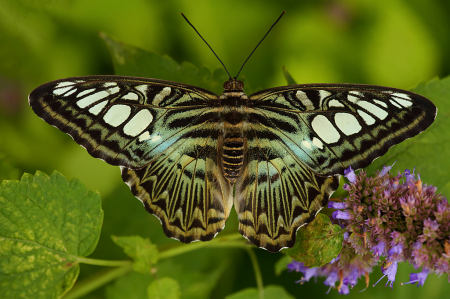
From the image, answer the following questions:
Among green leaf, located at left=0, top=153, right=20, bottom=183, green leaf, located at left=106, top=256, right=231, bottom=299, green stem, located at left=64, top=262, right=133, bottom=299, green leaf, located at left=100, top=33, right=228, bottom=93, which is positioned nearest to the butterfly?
green leaf, located at left=100, top=33, right=228, bottom=93

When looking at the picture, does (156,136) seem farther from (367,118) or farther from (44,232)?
(367,118)

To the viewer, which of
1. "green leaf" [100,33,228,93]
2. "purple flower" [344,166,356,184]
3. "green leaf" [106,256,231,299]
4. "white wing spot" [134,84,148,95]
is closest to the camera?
"purple flower" [344,166,356,184]

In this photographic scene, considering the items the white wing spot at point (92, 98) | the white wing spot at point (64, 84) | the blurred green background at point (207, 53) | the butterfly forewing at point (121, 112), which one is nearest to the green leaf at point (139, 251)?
the butterfly forewing at point (121, 112)

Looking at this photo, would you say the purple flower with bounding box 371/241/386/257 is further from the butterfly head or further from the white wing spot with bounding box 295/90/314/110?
the butterfly head

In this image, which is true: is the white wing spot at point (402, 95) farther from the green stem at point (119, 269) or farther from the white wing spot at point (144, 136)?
the white wing spot at point (144, 136)

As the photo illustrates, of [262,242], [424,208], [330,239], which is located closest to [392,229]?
[424,208]

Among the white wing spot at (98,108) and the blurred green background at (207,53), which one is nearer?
the white wing spot at (98,108)

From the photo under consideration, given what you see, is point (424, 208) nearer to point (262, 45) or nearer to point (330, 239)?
point (330, 239)
